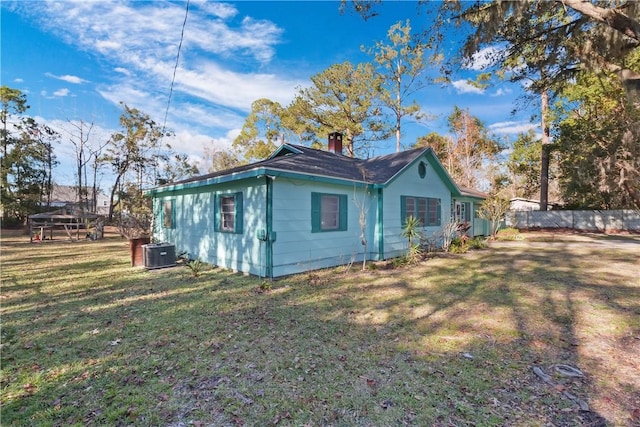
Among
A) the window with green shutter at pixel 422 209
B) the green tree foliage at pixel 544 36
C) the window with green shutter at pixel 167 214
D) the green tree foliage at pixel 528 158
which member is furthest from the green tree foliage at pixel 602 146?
the window with green shutter at pixel 167 214

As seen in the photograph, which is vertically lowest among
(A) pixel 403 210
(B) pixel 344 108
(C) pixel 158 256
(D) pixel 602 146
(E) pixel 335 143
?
(C) pixel 158 256

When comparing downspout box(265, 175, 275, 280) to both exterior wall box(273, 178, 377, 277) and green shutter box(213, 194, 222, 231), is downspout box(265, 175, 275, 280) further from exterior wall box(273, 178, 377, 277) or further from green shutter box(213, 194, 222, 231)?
green shutter box(213, 194, 222, 231)

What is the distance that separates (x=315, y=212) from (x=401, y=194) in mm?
3961

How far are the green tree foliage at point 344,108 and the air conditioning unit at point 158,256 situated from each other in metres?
17.6

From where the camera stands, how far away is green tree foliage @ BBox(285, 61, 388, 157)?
23.2m

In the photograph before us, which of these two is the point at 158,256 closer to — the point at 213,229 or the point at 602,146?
the point at 213,229

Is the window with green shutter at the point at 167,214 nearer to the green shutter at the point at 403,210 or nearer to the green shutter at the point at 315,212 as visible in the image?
the green shutter at the point at 315,212

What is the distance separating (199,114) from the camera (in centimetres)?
1524

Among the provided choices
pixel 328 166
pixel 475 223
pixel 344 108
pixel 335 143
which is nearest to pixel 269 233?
pixel 328 166

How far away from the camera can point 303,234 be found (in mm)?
8148

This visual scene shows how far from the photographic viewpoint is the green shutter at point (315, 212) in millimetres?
8336

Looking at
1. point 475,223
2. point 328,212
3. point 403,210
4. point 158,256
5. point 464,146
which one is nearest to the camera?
point 158,256

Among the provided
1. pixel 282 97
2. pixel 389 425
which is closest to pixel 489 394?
pixel 389 425

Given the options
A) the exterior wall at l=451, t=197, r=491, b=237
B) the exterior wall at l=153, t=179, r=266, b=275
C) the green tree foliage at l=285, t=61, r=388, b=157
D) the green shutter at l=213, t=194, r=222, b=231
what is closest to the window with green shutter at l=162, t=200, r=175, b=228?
the exterior wall at l=153, t=179, r=266, b=275
